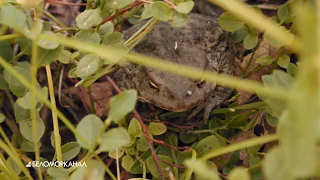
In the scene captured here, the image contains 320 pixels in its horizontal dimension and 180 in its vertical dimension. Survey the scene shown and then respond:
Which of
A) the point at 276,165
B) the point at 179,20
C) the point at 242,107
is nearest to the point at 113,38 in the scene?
the point at 179,20

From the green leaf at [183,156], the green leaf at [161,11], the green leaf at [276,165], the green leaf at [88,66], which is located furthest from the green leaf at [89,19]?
the green leaf at [276,165]

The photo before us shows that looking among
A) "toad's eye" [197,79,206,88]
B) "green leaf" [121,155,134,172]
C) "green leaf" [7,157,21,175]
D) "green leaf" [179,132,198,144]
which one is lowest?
"green leaf" [179,132,198,144]

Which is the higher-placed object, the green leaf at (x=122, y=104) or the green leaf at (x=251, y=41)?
the green leaf at (x=122, y=104)

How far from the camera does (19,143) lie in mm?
2035

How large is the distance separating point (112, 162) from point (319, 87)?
1.53 m

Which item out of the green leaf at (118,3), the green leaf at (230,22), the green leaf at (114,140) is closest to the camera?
the green leaf at (114,140)

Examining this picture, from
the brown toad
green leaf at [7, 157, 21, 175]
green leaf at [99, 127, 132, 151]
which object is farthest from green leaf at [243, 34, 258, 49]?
green leaf at [7, 157, 21, 175]

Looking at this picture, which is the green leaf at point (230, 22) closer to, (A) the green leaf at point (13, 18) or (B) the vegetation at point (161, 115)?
(B) the vegetation at point (161, 115)

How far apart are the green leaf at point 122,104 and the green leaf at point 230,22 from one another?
2.30ft

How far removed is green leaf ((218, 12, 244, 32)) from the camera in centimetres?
167

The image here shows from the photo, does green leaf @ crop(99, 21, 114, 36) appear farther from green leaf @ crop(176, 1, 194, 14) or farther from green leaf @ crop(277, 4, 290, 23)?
green leaf @ crop(277, 4, 290, 23)

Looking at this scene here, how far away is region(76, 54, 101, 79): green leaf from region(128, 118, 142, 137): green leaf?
0.25 metres

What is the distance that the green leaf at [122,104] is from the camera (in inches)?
43.5

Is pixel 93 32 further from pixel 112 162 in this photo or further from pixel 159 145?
pixel 112 162
